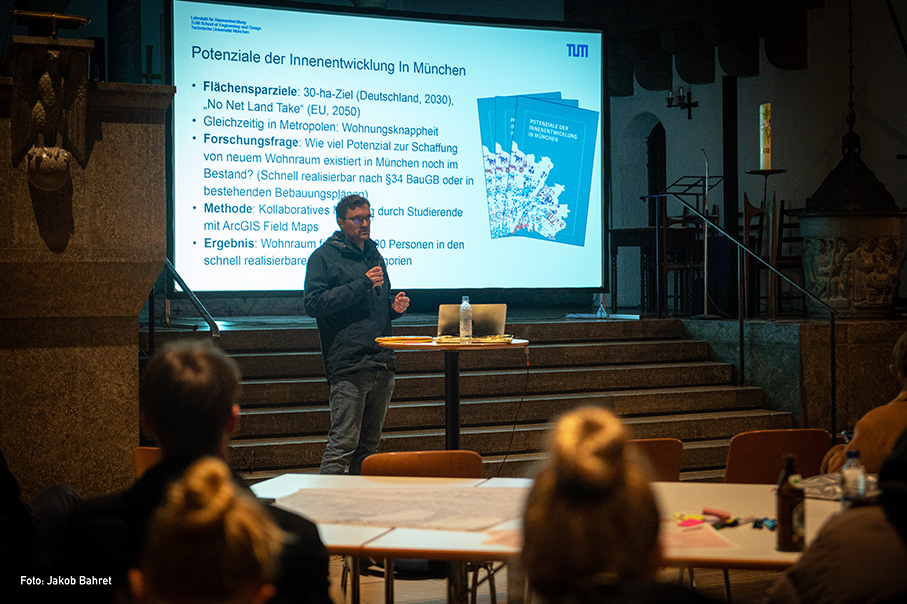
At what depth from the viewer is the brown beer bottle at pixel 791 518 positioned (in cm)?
215

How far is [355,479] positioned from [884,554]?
6.01ft

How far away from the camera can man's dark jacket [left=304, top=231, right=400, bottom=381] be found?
4.55 metres

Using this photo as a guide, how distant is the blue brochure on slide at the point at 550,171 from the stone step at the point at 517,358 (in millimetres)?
1181

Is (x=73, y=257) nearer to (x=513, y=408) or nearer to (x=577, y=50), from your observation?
(x=513, y=408)

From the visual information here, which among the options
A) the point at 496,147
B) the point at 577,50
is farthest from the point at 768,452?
the point at 577,50

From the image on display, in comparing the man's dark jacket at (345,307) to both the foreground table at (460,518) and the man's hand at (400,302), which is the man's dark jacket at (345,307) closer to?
the man's hand at (400,302)

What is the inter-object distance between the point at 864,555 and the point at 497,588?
2778 millimetres

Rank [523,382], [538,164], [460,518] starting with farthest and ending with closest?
[538,164] → [523,382] → [460,518]

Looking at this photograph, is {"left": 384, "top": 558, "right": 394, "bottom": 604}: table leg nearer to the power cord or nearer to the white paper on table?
the white paper on table

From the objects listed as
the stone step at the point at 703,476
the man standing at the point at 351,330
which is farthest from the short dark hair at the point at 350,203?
the stone step at the point at 703,476

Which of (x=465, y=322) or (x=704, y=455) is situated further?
(x=704, y=455)

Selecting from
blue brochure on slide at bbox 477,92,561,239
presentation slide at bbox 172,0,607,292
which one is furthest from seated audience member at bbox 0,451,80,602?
blue brochure on slide at bbox 477,92,561,239

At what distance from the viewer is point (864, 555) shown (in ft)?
5.03

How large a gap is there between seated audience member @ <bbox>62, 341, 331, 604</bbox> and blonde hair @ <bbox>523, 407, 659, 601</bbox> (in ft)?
2.31
